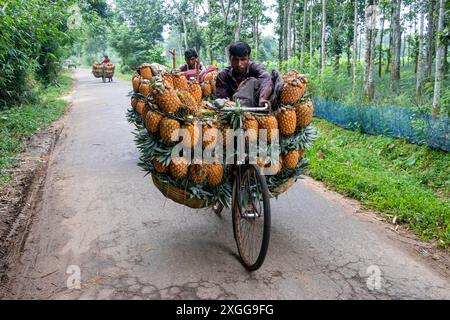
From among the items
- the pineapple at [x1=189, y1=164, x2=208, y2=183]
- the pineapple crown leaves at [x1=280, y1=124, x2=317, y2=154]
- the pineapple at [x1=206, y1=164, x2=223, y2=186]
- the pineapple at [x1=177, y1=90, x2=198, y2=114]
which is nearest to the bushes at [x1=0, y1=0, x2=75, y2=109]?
the pineapple at [x1=177, y1=90, x2=198, y2=114]

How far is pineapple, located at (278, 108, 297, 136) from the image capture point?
3637 millimetres

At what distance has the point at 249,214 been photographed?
3.49 meters

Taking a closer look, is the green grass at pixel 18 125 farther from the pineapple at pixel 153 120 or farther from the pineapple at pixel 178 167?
the pineapple at pixel 178 167

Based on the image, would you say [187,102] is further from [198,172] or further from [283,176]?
[283,176]

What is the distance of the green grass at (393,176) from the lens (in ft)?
15.6

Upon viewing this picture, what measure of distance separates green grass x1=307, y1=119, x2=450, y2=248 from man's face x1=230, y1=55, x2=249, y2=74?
2.46 meters

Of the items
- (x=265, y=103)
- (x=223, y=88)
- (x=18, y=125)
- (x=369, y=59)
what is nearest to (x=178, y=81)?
(x=223, y=88)

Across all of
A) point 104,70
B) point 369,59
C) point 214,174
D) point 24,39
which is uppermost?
point 24,39

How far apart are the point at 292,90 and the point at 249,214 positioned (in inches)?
47.4

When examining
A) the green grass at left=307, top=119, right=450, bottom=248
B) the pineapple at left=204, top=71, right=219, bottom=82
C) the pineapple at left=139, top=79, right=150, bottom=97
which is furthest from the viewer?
the pineapple at left=204, top=71, right=219, bottom=82

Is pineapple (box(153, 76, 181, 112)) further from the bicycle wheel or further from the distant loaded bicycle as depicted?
the distant loaded bicycle

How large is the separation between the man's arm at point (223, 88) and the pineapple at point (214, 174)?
1470 mm

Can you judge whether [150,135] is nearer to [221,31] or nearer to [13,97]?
[13,97]
